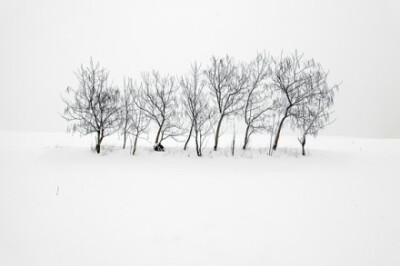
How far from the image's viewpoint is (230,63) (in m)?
20.9

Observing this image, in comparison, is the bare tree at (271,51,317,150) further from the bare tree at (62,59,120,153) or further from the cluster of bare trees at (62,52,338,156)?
the bare tree at (62,59,120,153)

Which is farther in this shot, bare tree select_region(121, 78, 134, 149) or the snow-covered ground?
bare tree select_region(121, 78, 134, 149)

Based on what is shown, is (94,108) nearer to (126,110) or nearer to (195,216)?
(126,110)

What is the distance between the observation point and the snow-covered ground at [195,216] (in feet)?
16.8

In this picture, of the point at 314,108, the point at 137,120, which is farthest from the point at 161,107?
the point at 314,108

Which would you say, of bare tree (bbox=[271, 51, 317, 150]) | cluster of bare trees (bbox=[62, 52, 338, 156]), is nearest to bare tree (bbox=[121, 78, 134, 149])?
cluster of bare trees (bbox=[62, 52, 338, 156])

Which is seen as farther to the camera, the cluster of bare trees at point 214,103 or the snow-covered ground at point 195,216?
the cluster of bare trees at point 214,103

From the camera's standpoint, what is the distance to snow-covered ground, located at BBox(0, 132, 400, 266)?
513 cm

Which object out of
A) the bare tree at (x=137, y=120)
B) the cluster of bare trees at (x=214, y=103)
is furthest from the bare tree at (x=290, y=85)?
the bare tree at (x=137, y=120)

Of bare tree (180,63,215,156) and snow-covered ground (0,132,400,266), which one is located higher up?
bare tree (180,63,215,156)

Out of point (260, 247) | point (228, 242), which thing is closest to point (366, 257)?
point (260, 247)

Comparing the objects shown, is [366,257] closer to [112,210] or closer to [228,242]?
[228,242]

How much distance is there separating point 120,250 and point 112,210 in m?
2.56

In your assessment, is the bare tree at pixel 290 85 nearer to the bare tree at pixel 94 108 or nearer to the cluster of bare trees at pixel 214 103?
the cluster of bare trees at pixel 214 103
